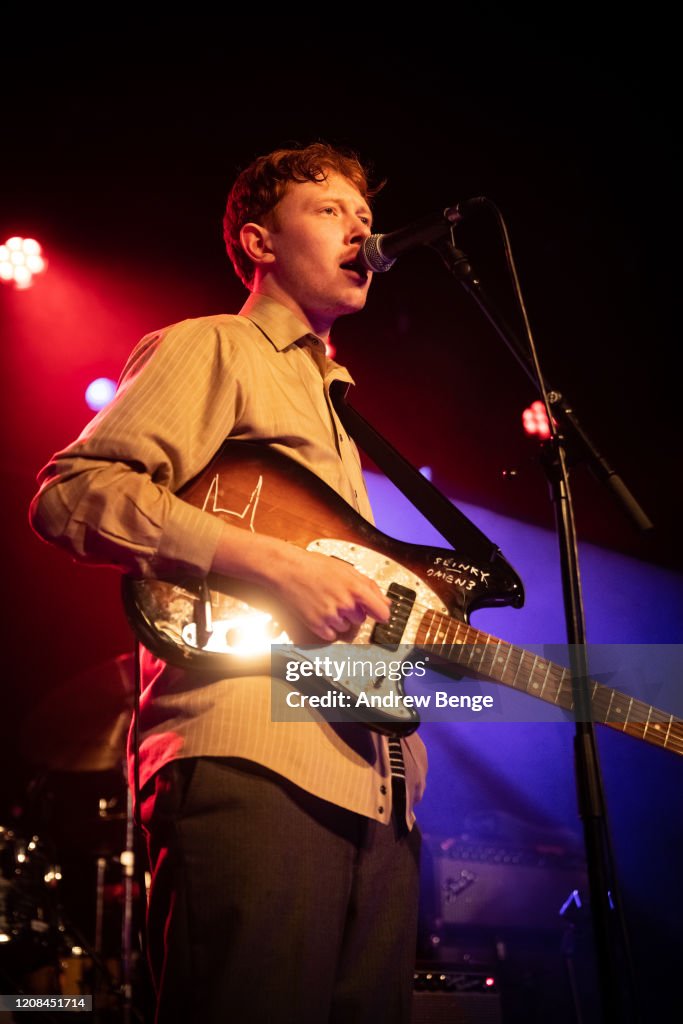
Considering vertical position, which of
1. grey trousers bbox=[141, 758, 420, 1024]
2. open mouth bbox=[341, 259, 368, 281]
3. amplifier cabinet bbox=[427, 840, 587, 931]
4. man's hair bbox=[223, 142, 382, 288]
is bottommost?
amplifier cabinet bbox=[427, 840, 587, 931]

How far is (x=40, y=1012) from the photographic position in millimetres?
3324

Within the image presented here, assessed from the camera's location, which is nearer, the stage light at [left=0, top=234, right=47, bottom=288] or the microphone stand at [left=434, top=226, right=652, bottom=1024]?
the microphone stand at [left=434, top=226, right=652, bottom=1024]

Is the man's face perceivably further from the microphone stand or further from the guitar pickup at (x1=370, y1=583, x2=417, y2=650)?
the guitar pickup at (x1=370, y1=583, x2=417, y2=650)

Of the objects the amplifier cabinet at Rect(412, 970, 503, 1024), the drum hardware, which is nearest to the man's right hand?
the amplifier cabinet at Rect(412, 970, 503, 1024)

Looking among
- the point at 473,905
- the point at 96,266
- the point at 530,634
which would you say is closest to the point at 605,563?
the point at 530,634

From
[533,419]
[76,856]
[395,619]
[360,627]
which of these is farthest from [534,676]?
[76,856]

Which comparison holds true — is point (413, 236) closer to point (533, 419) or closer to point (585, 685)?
point (585, 685)

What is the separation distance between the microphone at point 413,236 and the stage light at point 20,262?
3473mm

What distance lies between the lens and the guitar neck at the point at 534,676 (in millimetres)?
2045

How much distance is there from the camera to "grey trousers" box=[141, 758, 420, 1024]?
4.82 feet

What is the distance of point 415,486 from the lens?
2732mm

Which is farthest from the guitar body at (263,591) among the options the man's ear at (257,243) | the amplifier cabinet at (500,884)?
the amplifier cabinet at (500,884)

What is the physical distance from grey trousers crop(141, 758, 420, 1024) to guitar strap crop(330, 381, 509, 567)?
1031mm

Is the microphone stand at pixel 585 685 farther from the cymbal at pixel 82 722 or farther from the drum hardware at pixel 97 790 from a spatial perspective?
the cymbal at pixel 82 722
